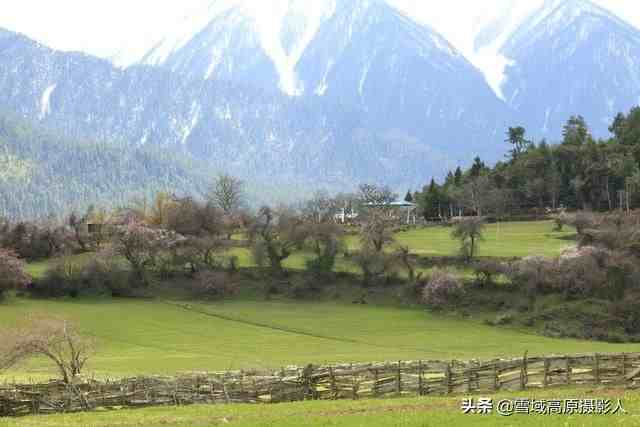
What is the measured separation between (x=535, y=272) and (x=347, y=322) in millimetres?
21999

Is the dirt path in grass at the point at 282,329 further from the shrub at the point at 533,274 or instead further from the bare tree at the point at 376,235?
the shrub at the point at 533,274

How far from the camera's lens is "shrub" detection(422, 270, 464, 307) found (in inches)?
3752

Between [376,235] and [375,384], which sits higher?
[376,235]

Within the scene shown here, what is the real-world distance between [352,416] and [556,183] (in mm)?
137685

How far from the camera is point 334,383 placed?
133 feet

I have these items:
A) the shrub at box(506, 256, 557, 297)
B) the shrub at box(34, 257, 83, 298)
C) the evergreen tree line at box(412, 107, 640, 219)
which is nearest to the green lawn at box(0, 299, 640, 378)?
the shrub at box(34, 257, 83, 298)

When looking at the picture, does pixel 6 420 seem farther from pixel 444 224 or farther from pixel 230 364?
pixel 444 224

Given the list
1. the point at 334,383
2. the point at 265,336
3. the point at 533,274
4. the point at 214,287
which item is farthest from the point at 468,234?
the point at 334,383

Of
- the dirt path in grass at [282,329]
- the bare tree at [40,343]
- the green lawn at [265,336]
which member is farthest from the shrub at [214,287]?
the bare tree at [40,343]

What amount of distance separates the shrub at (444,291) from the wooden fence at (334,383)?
55.0 meters

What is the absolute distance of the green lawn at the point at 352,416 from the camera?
26.5m

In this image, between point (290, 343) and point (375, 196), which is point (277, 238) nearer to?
point (290, 343)

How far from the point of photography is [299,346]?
73938mm

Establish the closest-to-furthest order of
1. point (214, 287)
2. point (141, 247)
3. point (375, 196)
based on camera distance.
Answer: point (214, 287)
point (141, 247)
point (375, 196)
